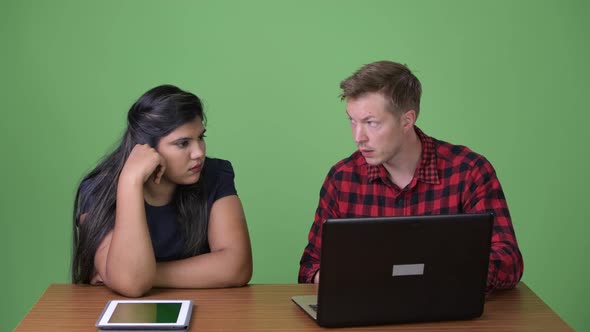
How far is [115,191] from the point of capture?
2.34 m

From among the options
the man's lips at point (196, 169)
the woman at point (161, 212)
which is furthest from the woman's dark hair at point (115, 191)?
the man's lips at point (196, 169)

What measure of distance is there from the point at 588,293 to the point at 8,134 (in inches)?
105

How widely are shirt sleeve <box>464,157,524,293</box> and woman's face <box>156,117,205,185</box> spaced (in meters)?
0.81

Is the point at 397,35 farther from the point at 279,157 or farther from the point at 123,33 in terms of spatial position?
the point at 123,33

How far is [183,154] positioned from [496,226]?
916 millimetres

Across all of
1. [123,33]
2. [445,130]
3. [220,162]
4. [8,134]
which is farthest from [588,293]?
[8,134]

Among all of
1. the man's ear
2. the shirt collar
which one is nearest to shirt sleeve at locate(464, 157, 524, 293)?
the shirt collar

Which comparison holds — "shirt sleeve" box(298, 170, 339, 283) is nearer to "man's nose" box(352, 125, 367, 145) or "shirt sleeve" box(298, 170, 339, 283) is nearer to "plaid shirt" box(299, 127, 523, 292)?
"plaid shirt" box(299, 127, 523, 292)

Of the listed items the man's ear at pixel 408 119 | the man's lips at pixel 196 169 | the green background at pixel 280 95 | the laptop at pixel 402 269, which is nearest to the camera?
the laptop at pixel 402 269

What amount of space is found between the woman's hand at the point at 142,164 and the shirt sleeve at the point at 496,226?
0.92 metres

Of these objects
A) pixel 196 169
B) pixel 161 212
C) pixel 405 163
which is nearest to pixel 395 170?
pixel 405 163

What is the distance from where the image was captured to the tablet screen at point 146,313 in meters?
1.85

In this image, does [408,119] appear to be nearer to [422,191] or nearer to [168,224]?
[422,191]

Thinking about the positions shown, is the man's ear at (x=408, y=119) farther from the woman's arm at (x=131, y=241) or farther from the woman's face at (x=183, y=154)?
the woman's arm at (x=131, y=241)
